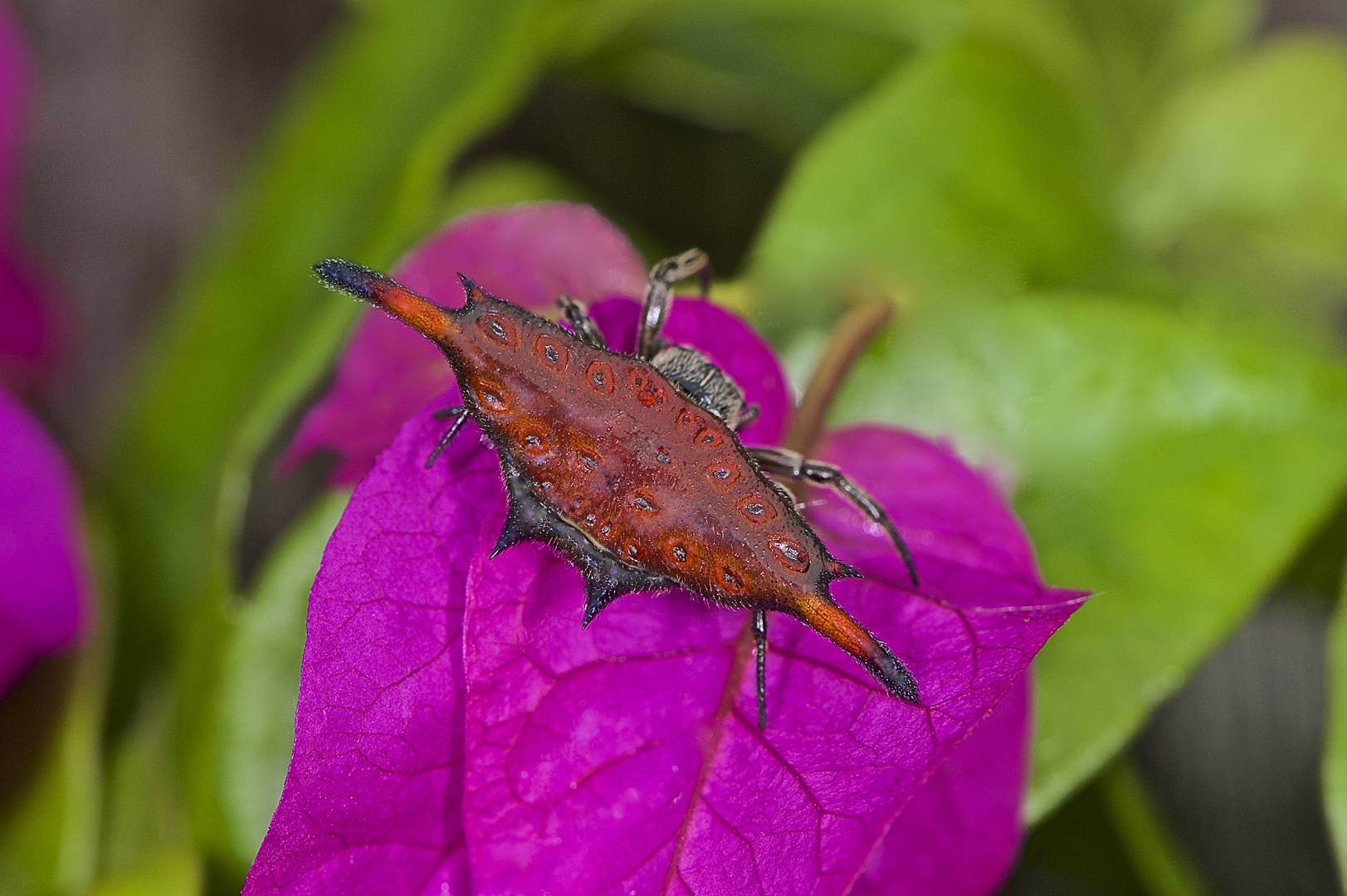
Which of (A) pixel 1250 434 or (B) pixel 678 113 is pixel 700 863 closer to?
(A) pixel 1250 434

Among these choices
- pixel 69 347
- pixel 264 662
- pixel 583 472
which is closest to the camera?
pixel 583 472

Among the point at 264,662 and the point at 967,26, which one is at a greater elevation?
the point at 967,26

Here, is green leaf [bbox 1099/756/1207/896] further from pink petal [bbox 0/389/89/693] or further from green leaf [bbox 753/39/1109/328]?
pink petal [bbox 0/389/89/693]

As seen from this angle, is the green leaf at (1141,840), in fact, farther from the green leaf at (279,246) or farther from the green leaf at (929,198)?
the green leaf at (279,246)

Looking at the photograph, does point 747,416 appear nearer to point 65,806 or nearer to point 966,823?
point 966,823

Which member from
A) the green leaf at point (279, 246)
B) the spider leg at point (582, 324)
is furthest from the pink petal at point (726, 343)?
the green leaf at point (279, 246)

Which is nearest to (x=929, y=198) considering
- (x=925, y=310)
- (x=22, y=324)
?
(x=925, y=310)

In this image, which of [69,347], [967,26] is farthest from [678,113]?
[69,347]
